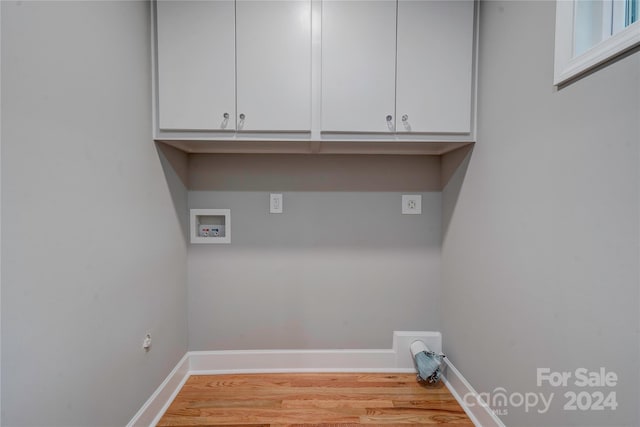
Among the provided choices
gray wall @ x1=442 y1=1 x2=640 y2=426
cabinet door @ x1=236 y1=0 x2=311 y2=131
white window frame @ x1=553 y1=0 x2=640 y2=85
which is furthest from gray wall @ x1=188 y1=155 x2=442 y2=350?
white window frame @ x1=553 y1=0 x2=640 y2=85

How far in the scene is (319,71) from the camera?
1342 millimetres

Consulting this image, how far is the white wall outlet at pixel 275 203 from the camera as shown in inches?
68.9

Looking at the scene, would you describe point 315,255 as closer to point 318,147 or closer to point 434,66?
point 318,147

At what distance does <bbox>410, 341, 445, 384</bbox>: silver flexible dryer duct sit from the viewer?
160cm

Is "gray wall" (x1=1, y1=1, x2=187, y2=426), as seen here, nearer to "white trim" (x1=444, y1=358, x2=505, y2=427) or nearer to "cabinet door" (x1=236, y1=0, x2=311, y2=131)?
"cabinet door" (x1=236, y1=0, x2=311, y2=131)

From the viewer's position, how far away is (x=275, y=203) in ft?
5.74

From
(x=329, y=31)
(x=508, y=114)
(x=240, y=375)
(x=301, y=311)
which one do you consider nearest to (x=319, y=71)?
(x=329, y=31)

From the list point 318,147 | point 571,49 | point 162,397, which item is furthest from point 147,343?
point 571,49

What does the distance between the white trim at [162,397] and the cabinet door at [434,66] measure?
1803 mm

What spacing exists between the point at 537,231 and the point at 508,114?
51 cm

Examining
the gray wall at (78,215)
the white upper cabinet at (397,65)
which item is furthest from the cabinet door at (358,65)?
the gray wall at (78,215)

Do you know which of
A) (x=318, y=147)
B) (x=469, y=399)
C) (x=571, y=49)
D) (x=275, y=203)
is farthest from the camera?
(x=275, y=203)

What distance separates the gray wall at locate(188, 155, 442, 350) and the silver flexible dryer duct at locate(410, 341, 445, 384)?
0.14 meters

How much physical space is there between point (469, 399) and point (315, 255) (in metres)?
1.12
